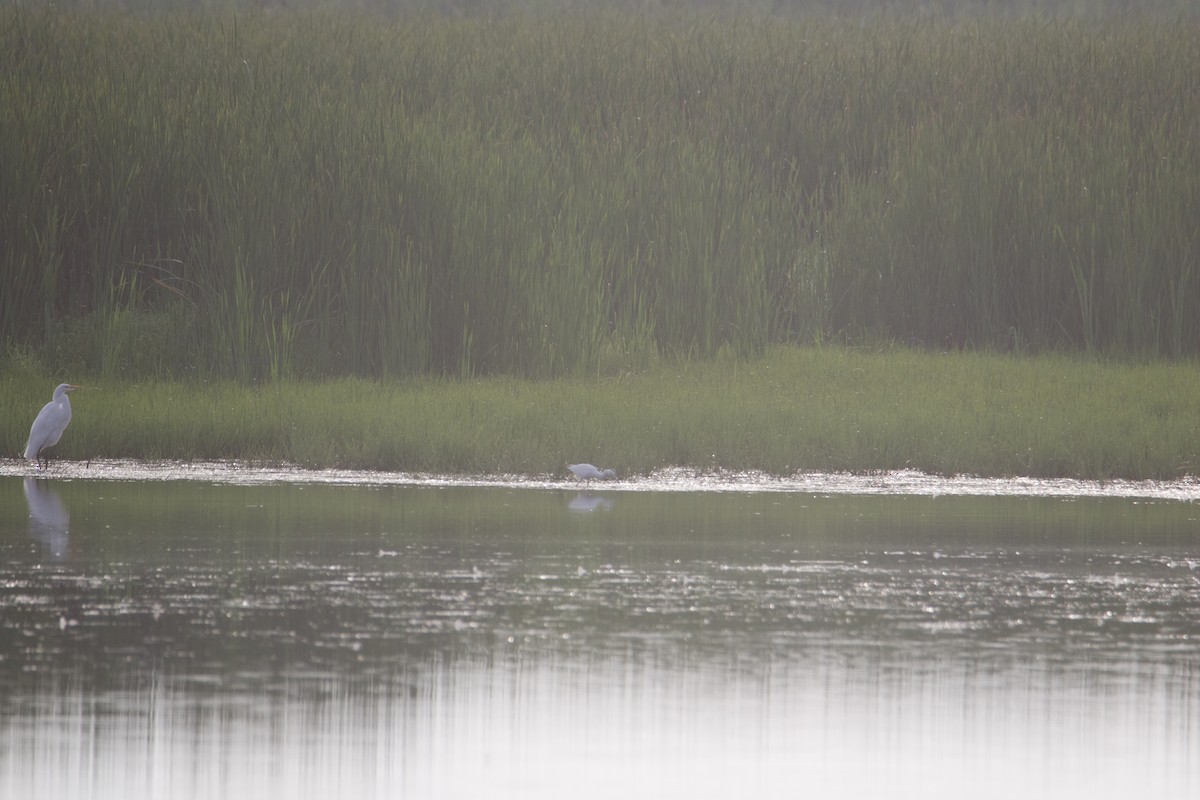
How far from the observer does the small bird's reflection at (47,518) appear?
894 cm

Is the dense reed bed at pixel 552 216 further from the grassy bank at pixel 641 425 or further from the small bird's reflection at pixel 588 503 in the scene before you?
the small bird's reflection at pixel 588 503

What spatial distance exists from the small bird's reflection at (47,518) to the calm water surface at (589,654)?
0.04 m

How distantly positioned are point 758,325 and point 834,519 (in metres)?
6.00

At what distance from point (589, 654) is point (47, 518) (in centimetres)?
430

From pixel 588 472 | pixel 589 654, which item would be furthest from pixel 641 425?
pixel 589 654

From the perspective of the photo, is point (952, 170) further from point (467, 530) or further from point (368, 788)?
point (368, 788)

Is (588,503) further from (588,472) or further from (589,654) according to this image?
(589,654)

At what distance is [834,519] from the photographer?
409 inches

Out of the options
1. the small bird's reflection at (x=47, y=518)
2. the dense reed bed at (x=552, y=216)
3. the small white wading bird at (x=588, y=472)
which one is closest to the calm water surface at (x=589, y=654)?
the small bird's reflection at (x=47, y=518)

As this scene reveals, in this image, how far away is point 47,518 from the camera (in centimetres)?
986

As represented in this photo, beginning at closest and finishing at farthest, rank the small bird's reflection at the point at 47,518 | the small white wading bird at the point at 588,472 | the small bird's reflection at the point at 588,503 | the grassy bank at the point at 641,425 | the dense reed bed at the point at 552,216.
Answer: the small bird's reflection at the point at 47,518, the small bird's reflection at the point at 588,503, the small white wading bird at the point at 588,472, the grassy bank at the point at 641,425, the dense reed bed at the point at 552,216

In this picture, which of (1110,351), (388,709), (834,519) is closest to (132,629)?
(388,709)

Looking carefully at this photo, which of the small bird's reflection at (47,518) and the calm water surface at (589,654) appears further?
the small bird's reflection at (47,518)

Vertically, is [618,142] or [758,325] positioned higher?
[618,142]
